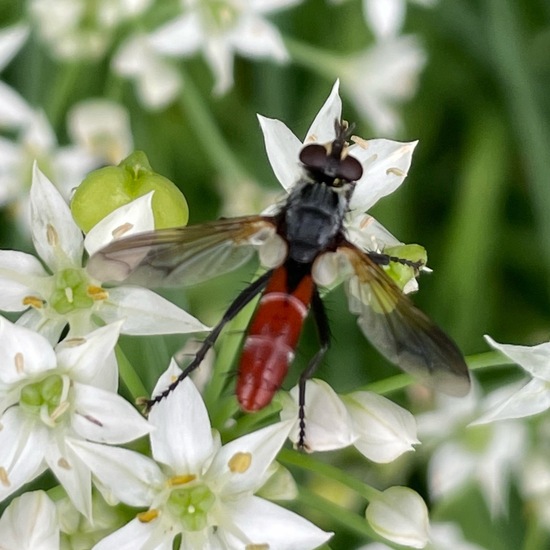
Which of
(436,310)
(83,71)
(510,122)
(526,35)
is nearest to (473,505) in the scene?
(436,310)

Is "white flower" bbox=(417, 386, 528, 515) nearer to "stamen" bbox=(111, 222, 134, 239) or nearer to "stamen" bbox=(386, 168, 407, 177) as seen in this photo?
"stamen" bbox=(386, 168, 407, 177)

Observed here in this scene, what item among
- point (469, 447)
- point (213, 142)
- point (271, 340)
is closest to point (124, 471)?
point (271, 340)

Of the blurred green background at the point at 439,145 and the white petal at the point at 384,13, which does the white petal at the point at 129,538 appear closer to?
the blurred green background at the point at 439,145

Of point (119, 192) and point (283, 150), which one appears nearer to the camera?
point (119, 192)

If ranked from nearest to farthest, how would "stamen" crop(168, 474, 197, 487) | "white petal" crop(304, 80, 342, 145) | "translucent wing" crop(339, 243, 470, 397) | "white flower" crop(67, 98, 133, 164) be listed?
"translucent wing" crop(339, 243, 470, 397) → "stamen" crop(168, 474, 197, 487) → "white petal" crop(304, 80, 342, 145) → "white flower" crop(67, 98, 133, 164)

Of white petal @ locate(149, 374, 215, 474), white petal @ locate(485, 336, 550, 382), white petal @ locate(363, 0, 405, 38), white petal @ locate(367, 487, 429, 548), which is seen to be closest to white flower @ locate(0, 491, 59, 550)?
white petal @ locate(149, 374, 215, 474)

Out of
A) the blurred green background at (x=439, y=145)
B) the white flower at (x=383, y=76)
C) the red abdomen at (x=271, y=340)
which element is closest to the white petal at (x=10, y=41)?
the blurred green background at (x=439, y=145)

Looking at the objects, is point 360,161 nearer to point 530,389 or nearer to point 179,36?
point 530,389
